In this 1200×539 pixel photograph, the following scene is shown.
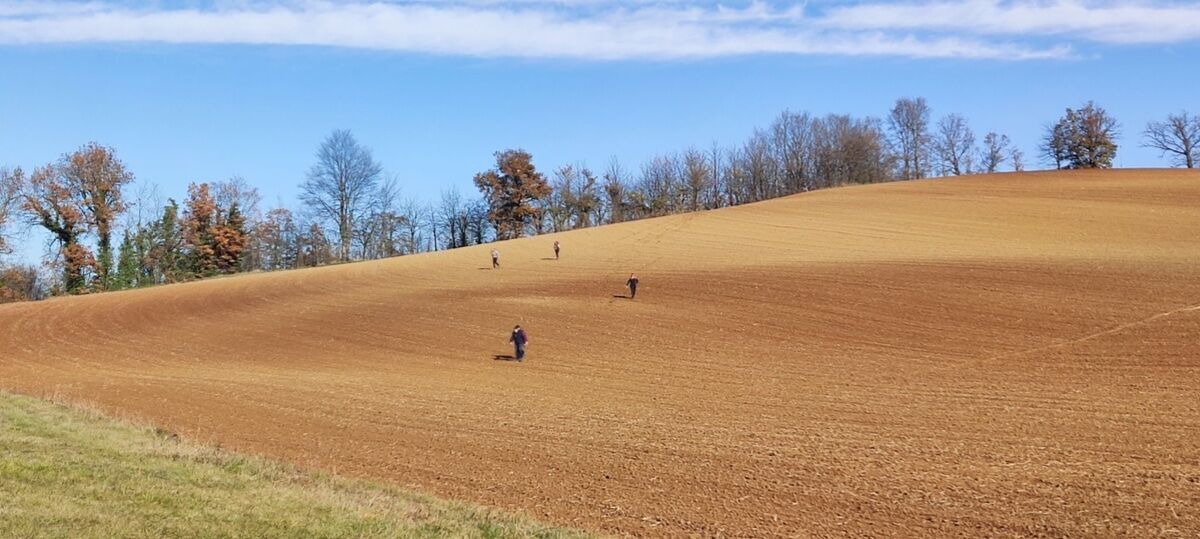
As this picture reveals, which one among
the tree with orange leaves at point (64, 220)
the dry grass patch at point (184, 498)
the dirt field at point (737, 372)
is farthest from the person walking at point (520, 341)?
the tree with orange leaves at point (64, 220)

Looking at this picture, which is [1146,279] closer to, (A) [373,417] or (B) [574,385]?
(B) [574,385]

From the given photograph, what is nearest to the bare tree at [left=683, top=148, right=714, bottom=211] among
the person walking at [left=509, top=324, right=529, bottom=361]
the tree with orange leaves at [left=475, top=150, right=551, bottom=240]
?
the tree with orange leaves at [left=475, top=150, right=551, bottom=240]

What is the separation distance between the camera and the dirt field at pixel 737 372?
44.1 feet

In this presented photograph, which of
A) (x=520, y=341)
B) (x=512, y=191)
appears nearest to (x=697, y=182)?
(x=512, y=191)

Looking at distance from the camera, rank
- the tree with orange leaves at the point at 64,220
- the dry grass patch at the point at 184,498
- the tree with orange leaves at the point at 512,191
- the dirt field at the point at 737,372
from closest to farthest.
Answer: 1. the dry grass patch at the point at 184,498
2. the dirt field at the point at 737,372
3. the tree with orange leaves at the point at 64,220
4. the tree with orange leaves at the point at 512,191

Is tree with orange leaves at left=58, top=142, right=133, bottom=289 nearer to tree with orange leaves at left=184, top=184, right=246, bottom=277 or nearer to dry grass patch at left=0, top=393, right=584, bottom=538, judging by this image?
tree with orange leaves at left=184, top=184, right=246, bottom=277

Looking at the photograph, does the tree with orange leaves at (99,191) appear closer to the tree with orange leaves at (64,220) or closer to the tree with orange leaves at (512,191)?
the tree with orange leaves at (64,220)

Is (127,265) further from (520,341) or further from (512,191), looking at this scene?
(520,341)

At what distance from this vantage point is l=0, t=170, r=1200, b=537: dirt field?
13430 millimetres

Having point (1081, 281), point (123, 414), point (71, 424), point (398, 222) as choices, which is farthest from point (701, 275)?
point (398, 222)

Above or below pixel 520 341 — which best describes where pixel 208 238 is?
above

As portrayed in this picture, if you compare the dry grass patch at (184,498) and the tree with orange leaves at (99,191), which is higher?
the tree with orange leaves at (99,191)

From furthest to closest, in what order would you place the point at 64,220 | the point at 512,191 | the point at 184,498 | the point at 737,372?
the point at 512,191 → the point at 64,220 → the point at 737,372 → the point at 184,498

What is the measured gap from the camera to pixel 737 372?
82.5 feet
